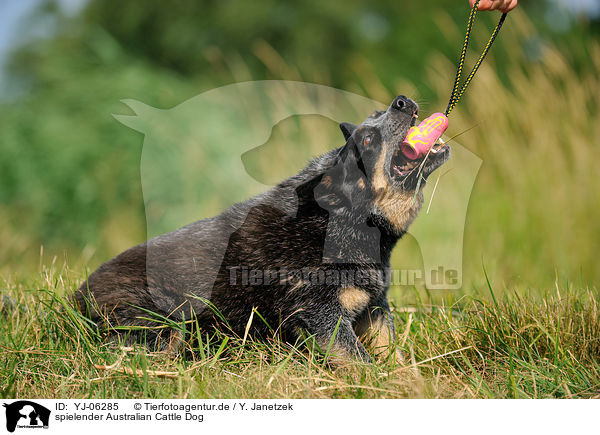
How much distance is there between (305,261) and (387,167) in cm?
77

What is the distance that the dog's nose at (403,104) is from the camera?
3510 millimetres

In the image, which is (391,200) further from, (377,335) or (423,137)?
(377,335)

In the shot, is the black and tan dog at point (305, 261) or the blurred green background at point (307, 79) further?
the blurred green background at point (307, 79)

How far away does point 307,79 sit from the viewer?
10.8m

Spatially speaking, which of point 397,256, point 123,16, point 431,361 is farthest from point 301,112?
point 123,16

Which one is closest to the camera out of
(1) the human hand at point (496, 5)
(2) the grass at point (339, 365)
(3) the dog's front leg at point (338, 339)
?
(2) the grass at point (339, 365)

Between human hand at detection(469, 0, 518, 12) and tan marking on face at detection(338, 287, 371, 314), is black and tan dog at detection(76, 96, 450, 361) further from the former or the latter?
human hand at detection(469, 0, 518, 12)

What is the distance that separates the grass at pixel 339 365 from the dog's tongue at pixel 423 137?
1006 mm

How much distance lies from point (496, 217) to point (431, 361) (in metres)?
3.09

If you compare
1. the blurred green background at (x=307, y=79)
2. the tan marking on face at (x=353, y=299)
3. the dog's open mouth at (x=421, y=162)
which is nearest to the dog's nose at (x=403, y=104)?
the dog's open mouth at (x=421, y=162)

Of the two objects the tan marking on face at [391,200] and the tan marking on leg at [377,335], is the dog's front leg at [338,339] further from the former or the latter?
the tan marking on face at [391,200]

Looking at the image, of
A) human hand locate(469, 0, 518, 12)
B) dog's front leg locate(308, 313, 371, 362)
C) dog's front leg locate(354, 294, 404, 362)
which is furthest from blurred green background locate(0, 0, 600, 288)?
dog's front leg locate(308, 313, 371, 362)
